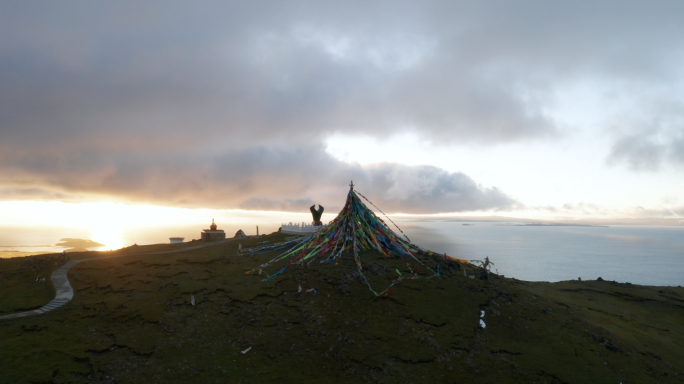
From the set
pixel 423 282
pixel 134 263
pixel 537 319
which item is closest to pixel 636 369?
pixel 537 319

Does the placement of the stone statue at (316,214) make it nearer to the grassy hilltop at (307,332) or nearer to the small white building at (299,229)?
the small white building at (299,229)

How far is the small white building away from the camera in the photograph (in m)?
28.8

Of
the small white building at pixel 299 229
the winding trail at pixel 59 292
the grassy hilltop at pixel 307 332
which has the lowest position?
the grassy hilltop at pixel 307 332

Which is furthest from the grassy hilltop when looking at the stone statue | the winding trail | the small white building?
the stone statue

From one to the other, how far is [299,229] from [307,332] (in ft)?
54.1

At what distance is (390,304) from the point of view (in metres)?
16.0

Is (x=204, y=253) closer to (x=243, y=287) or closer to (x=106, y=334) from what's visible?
(x=243, y=287)

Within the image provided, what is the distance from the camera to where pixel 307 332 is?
544 inches

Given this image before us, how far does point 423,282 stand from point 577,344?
765cm

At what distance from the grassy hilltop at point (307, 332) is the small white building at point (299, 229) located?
852 cm

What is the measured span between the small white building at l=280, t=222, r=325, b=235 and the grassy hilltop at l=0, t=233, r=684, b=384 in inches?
335

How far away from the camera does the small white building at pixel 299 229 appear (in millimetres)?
28791

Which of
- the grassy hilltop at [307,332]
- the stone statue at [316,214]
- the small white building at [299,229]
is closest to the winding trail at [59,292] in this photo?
the grassy hilltop at [307,332]

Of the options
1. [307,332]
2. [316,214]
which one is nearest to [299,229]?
[316,214]
